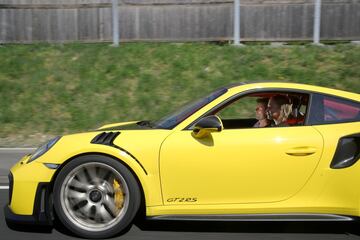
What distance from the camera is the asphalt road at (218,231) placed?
4855 millimetres

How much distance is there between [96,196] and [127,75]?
707cm

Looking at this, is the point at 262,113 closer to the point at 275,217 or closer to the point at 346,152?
the point at 346,152

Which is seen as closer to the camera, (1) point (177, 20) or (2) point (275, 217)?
(2) point (275, 217)

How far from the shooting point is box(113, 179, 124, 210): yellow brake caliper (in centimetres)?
474

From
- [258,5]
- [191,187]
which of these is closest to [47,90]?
[258,5]

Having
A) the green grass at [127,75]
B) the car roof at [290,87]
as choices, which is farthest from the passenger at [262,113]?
the green grass at [127,75]

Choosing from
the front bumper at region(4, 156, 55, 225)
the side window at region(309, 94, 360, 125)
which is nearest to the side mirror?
the side window at region(309, 94, 360, 125)

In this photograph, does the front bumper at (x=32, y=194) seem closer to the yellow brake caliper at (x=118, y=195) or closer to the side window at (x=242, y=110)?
the yellow brake caliper at (x=118, y=195)

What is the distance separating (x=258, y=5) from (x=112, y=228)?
913cm

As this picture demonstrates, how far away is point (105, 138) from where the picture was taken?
4801 mm

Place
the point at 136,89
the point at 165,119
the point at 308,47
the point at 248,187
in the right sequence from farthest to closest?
the point at 308,47, the point at 136,89, the point at 165,119, the point at 248,187

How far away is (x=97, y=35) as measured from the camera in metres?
13.0

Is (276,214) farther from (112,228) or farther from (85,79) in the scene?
(85,79)

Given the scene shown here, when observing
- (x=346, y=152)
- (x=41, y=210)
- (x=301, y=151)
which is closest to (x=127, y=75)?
(x=41, y=210)
